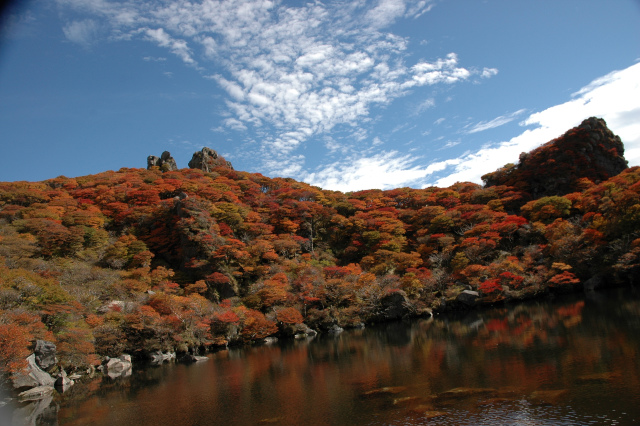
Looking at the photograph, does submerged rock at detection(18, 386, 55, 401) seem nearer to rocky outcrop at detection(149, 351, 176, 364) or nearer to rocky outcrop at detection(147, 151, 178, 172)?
rocky outcrop at detection(149, 351, 176, 364)

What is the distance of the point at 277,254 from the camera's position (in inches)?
1934

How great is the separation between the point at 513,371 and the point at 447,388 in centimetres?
316

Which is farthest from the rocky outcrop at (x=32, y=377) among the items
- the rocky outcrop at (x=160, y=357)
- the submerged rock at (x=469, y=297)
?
the submerged rock at (x=469, y=297)

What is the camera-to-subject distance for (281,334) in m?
39.7

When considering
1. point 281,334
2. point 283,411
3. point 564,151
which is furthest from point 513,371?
point 564,151

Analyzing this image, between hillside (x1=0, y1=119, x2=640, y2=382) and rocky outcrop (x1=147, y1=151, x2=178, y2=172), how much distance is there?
17.1 meters

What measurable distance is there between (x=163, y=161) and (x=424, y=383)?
80.7 meters

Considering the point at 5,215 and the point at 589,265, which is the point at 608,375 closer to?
the point at 589,265

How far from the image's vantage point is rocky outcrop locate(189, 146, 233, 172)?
8375 centimetres

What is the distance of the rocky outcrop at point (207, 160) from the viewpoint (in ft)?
275

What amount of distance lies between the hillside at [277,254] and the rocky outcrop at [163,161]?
17.1 m

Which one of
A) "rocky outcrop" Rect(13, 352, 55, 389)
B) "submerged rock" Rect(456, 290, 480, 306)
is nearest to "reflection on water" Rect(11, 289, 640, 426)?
"rocky outcrop" Rect(13, 352, 55, 389)

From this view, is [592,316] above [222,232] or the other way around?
the other way around

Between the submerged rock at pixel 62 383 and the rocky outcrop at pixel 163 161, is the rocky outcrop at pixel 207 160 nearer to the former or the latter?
the rocky outcrop at pixel 163 161
